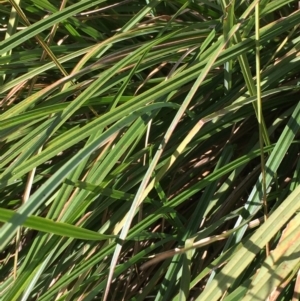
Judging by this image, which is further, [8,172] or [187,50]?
[187,50]

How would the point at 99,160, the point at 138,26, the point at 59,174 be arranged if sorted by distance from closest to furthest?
the point at 59,174
the point at 99,160
the point at 138,26

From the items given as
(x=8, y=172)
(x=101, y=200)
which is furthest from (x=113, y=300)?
(x=8, y=172)

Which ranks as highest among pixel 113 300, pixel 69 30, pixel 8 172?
pixel 69 30

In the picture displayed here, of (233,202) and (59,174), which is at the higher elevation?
(59,174)

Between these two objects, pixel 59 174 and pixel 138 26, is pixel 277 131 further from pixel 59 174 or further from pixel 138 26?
pixel 59 174

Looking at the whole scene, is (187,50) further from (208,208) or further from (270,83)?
(208,208)

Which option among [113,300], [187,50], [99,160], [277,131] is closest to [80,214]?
[99,160]

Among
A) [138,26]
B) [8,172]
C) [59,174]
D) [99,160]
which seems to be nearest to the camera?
[59,174]
